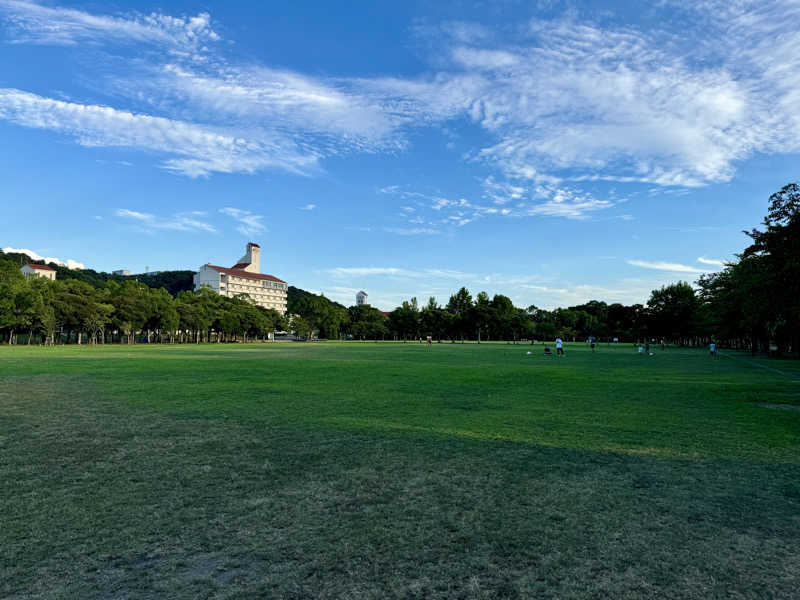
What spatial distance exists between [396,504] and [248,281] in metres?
160

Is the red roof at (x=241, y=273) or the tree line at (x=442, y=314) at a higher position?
the red roof at (x=241, y=273)

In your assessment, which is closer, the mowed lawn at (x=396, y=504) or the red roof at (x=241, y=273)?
the mowed lawn at (x=396, y=504)

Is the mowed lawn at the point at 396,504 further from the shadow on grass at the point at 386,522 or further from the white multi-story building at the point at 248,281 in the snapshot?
Answer: the white multi-story building at the point at 248,281

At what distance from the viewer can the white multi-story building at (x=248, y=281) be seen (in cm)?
14788

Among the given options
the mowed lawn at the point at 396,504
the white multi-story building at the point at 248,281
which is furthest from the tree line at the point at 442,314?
the white multi-story building at the point at 248,281

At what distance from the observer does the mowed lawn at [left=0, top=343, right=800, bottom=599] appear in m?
3.49

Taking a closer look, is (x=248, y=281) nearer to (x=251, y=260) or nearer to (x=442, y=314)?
(x=251, y=260)

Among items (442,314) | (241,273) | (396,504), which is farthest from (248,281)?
(396,504)

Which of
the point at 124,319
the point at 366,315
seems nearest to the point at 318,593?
the point at 124,319

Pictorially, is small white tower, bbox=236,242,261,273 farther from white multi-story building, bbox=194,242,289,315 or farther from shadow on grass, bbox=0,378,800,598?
shadow on grass, bbox=0,378,800,598

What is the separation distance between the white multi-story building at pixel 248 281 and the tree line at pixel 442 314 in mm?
24768

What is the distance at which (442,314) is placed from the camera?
124312 millimetres

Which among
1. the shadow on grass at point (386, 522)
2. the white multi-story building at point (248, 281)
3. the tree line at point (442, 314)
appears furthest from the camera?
the white multi-story building at point (248, 281)

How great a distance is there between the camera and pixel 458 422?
9.83 m
